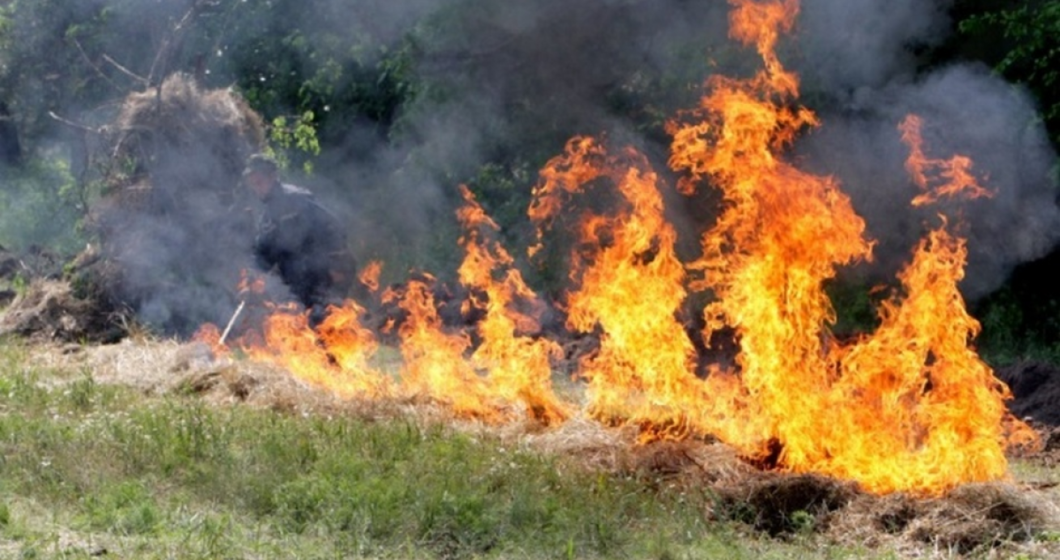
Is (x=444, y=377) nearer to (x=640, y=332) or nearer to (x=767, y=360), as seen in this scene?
(x=640, y=332)

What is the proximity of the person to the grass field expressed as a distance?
17.5ft

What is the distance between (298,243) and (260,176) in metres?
0.80

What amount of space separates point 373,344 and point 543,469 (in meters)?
5.50

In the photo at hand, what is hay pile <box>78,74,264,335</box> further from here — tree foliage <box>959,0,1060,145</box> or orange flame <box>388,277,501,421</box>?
tree foliage <box>959,0,1060,145</box>

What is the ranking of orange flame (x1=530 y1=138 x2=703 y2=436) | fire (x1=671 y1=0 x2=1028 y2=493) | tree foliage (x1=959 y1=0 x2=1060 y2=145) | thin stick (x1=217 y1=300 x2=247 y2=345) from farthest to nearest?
tree foliage (x1=959 y1=0 x2=1060 y2=145)
thin stick (x1=217 y1=300 x2=247 y2=345)
orange flame (x1=530 y1=138 x2=703 y2=436)
fire (x1=671 y1=0 x2=1028 y2=493)

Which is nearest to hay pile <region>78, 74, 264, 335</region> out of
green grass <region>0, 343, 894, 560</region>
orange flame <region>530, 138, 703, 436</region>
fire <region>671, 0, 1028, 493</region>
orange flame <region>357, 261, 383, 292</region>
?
orange flame <region>357, 261, 383, 292</region>

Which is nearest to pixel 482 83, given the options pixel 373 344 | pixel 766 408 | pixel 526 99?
pixel 526 99

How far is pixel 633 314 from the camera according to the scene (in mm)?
9781

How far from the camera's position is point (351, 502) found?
23.0 ft

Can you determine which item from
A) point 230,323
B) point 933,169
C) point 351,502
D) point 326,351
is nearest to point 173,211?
point 230,323

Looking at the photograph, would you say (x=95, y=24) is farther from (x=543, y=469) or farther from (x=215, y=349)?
(x=543, y=469)

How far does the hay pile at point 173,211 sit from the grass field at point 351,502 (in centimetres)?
557

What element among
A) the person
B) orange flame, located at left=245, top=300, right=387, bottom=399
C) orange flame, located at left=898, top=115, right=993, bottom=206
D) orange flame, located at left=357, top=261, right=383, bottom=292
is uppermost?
orange flame, located at left=898, top=115, right=993, bottom=206

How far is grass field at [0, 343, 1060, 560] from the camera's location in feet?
21.6
